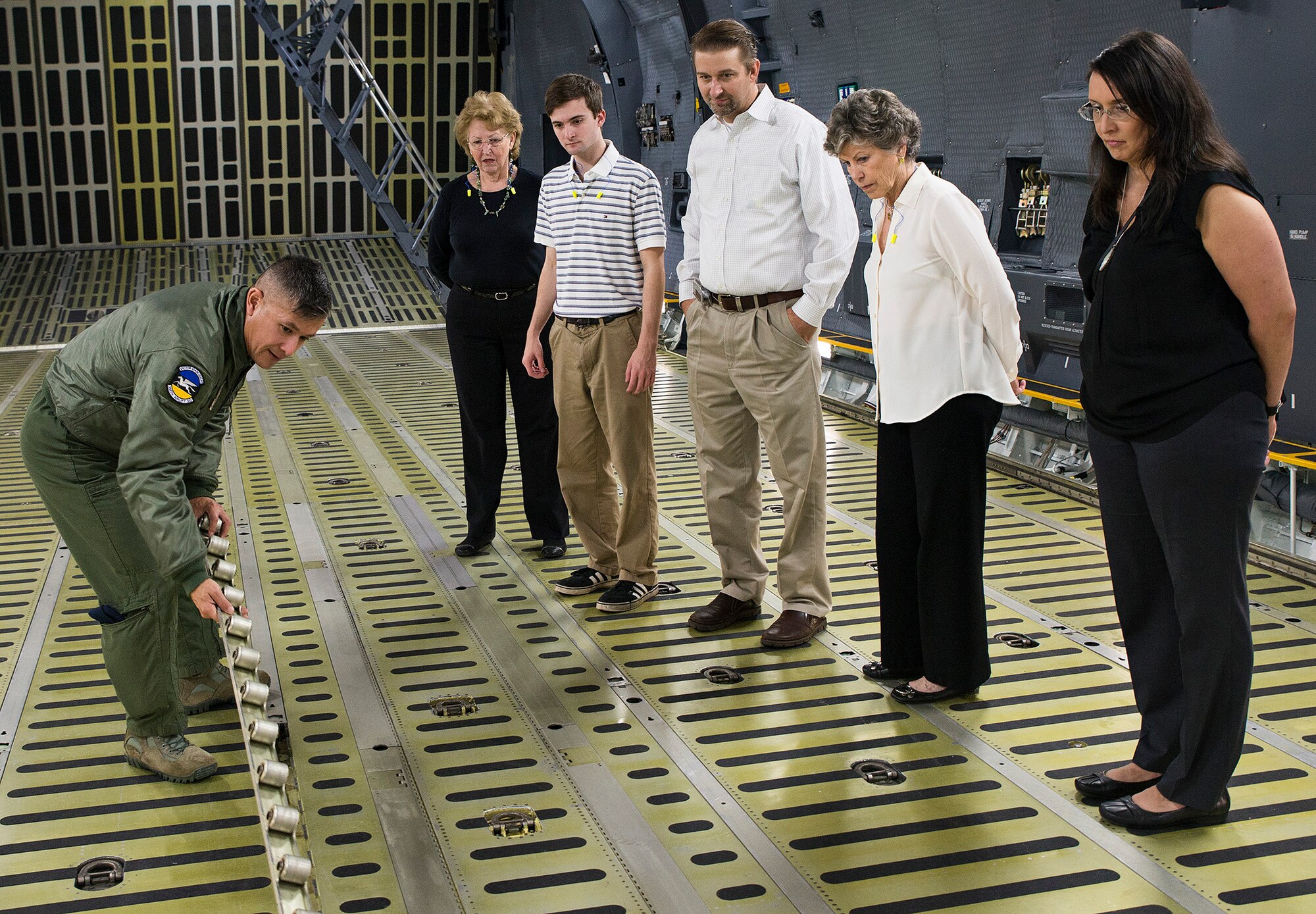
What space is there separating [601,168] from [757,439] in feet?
3.97

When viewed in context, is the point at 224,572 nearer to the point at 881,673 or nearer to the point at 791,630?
the point at 791,630

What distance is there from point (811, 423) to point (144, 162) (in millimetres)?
14351

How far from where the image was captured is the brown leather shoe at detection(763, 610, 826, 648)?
4.55 meters

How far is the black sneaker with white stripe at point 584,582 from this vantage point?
17.2 feet

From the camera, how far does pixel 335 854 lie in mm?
3242

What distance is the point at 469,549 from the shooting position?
5879mm

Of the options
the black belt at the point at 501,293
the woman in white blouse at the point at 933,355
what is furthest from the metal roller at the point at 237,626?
the black belt at the point at 501,293

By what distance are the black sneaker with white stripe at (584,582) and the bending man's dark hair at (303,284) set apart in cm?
228

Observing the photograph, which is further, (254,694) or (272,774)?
(254,694)

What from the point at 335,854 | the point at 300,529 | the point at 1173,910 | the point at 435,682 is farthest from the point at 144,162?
the point at 1173,910

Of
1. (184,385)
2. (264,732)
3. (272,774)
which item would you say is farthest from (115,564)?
(272,774)

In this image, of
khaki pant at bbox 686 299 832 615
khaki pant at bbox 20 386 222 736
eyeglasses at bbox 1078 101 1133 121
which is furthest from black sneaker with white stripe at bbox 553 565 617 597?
eyeglasses at bbox 1078 101 1133 121

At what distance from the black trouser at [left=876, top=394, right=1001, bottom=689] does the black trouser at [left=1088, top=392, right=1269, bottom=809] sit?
0.53 m

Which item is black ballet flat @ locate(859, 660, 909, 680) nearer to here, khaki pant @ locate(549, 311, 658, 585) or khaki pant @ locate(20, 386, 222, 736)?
khaki pant @ locate(549, 311, 658, 585)
